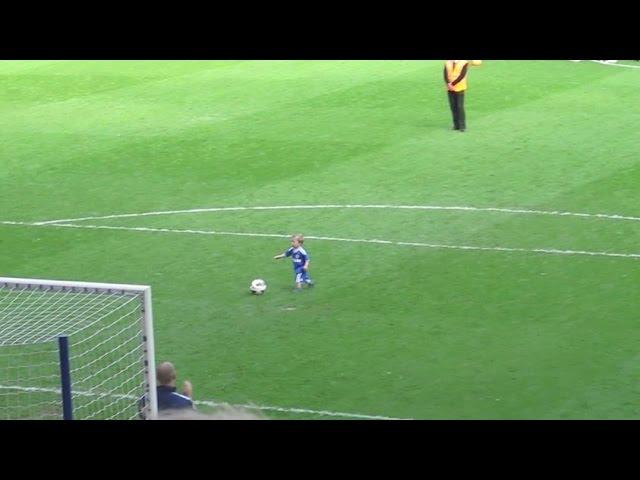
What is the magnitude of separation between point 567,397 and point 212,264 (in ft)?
20.8

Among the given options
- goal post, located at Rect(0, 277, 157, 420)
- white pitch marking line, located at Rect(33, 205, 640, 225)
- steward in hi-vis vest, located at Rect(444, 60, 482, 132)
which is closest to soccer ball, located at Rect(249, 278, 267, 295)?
goal post, located at Rect(0, 277, 157, 420)

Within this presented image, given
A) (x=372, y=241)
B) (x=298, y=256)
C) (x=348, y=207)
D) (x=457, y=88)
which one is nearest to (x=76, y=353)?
(x=298, y=256)

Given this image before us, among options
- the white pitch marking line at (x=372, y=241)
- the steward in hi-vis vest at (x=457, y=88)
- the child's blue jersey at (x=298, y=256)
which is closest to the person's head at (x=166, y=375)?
the child's blue jersey at (x=298, y=256)

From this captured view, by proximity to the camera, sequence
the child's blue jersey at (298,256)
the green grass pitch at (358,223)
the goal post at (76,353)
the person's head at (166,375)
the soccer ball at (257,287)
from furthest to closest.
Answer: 1. the soccer ball at (257,287)
2. the child's blue jersey at (298,256)
3. the green grass pitch at (358,223)
4. the person's head at (166,375)
5. the goal post at (76,353)

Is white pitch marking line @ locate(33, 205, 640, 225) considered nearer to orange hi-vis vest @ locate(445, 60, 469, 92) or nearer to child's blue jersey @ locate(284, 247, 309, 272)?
child's blue jersey @ locate(284, 247, 309, 272)

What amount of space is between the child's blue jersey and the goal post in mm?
2019

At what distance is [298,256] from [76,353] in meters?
3.18

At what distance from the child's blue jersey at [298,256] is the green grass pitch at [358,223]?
38 cm

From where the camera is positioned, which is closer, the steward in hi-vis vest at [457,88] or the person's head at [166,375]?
the person's head at [166,375]

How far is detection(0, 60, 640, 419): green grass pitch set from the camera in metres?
13.8

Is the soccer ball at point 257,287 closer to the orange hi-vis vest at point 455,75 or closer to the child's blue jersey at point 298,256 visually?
the child's blue jersey at point 298,256

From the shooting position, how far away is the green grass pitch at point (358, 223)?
13750 millimetres

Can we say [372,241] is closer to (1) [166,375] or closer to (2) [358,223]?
(2) [358,223]
